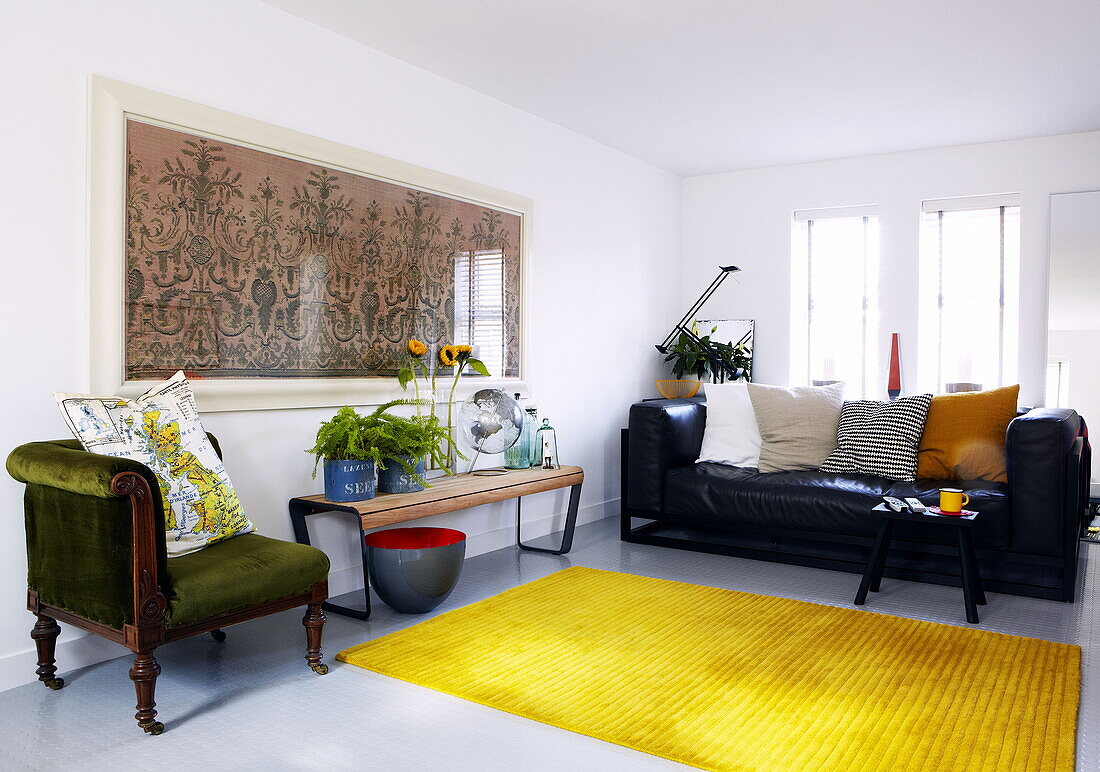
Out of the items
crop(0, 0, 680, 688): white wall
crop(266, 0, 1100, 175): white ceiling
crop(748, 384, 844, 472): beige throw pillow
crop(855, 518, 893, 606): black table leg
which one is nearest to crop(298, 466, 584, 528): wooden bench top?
crop(0, 0, 680, 688): white wall

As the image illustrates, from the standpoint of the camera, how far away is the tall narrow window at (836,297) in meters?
5.54

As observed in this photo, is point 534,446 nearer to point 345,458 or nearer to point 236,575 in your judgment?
point 345,458

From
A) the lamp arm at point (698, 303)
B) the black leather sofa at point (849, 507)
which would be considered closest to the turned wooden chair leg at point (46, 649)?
the black leather sofa at point (849, 507)

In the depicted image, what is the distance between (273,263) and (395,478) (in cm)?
97

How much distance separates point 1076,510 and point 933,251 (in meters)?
2.37

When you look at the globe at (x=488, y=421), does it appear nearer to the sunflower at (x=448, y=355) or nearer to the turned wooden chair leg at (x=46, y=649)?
the sunflower at (x=448, y=355)

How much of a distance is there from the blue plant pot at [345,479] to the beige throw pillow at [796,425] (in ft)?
7.28

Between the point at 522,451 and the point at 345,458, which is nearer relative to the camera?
the point at 345,458

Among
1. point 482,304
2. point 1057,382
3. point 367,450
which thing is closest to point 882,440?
point 1057,382

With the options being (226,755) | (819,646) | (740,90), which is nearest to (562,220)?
(740,90)

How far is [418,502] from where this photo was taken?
10.6ft

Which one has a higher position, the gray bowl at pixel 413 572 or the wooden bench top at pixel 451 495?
the wooden bench top at pixel 451 495

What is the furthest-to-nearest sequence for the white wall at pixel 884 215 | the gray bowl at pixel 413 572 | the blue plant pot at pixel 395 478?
the white wall at pixel 884 215, the blue plant pot at pixel 395 478, the gray bowl at pixel 413 572

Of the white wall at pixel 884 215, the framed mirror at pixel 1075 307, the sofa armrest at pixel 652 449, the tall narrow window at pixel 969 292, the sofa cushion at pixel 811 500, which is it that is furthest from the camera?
the tall narrow window at pixel 969 292
